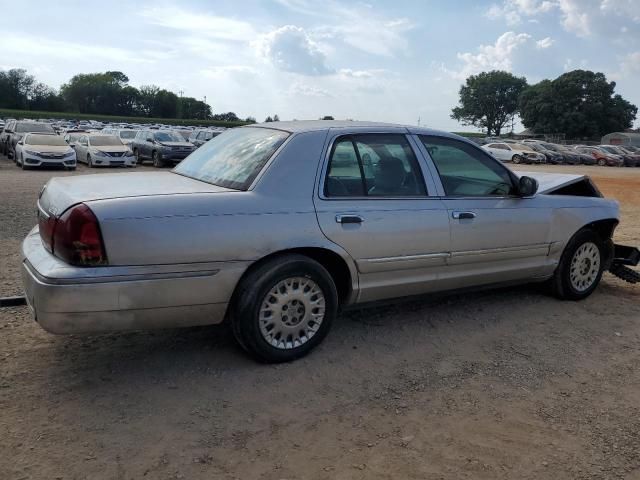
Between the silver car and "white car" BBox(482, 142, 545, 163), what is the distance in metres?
35.4

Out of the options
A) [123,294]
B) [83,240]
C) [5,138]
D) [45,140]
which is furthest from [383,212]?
[5,138]

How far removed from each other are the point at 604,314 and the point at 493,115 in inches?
4672

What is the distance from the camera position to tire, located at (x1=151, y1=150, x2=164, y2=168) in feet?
72.7

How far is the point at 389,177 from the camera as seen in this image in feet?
14.0

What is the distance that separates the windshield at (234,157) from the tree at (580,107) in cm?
9574

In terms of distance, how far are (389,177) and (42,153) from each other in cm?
1760

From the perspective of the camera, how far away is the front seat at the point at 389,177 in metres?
4.17

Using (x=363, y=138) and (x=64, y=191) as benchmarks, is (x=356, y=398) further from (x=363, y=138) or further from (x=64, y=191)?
(x=64, y=191)

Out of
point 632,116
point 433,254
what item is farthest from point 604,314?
point 632,116

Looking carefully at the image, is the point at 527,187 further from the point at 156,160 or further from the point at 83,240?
the point at 156,160

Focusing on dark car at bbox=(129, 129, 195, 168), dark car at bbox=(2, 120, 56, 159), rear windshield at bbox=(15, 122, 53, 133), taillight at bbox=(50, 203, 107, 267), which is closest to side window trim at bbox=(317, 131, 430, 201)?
taillight at bbox=(50, 203, 107, 267)

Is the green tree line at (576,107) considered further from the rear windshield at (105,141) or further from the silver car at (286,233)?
the silver car at (286,233)

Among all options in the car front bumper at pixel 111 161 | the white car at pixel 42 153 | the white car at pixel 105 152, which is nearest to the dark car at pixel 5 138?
the white car at pixel 105 152

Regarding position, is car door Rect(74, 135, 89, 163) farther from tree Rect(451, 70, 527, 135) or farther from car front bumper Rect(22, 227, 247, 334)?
tree Rect(451, 70, 527, 135)
